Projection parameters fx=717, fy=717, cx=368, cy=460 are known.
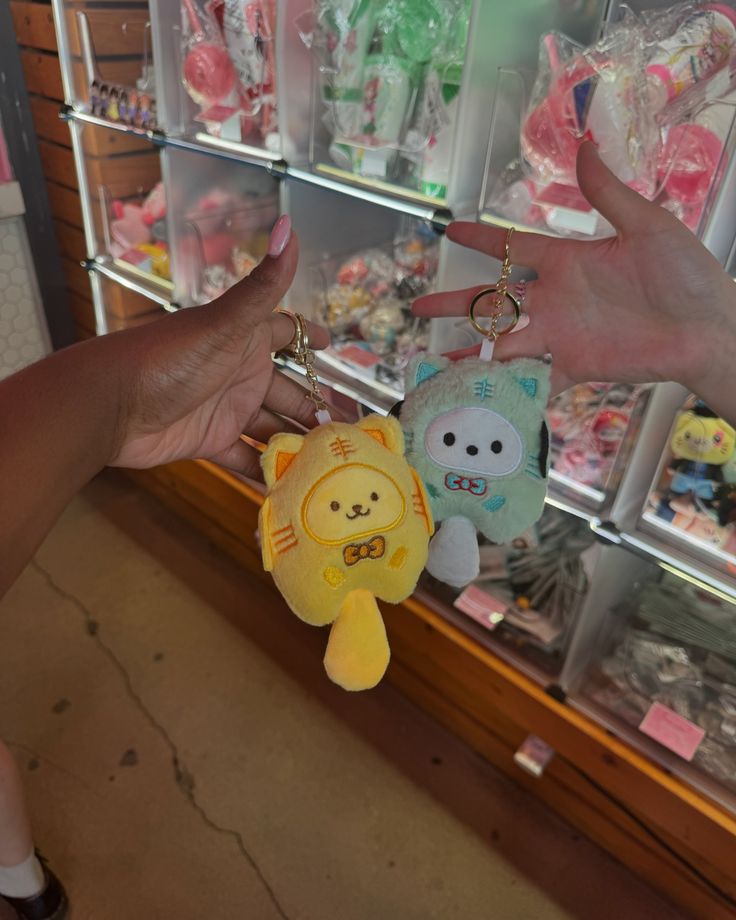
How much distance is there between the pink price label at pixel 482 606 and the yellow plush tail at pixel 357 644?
87 cm

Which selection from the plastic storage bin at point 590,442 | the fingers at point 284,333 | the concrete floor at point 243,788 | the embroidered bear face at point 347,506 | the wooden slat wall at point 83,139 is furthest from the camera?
the wooden slat wall at point 83,139

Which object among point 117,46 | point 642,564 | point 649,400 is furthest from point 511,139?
point 117,46

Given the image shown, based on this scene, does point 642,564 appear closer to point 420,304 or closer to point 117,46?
point 420,304

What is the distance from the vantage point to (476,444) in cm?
81

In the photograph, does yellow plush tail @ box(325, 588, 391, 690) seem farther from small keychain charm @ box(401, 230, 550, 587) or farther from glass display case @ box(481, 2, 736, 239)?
glass display case @ box(481, 2, 736, 239)

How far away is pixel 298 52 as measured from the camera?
60.2 inches

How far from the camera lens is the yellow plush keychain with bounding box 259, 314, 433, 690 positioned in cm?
74

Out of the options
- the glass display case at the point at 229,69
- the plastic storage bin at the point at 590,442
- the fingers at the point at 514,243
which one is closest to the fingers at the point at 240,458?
the fingers at the point at 514,243

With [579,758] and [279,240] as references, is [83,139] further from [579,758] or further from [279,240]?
[579,758]

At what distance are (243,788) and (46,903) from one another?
17.2 inches

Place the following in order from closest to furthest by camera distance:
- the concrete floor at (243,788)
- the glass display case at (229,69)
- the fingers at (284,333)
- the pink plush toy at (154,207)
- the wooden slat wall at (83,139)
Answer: the fingers at (284,333), the concrete floor at (243,788), the glass display case at (229,69), the wooden slat wall at (83,139), the pink plush toy at (154,207)

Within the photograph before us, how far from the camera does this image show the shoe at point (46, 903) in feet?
4.46

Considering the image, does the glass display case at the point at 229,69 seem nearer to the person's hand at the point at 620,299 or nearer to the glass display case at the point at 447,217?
the glass display case at the point at 447,217

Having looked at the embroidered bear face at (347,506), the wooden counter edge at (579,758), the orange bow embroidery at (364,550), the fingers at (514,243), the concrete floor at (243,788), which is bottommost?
the concrete floor at (243,788)
